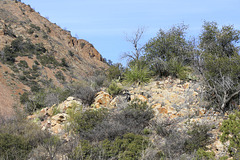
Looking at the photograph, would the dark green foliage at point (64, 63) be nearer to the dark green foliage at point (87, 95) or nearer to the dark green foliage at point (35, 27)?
the dark green foliage at point (35, 27)

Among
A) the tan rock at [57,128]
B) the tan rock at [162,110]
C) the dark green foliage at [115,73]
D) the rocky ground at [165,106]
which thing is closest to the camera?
the rocky ground at [165,106]

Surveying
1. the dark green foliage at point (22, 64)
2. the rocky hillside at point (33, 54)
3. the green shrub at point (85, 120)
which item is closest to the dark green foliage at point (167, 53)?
the green shrub at point (85, 120)

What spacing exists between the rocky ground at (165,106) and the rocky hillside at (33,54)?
1764cm

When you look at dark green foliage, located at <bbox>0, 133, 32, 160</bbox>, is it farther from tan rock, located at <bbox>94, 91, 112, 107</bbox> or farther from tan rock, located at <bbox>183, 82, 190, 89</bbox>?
tan rock, located at <bbox>183, 82, 190, 89</bbox>

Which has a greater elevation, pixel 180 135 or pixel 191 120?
pixel 191 120

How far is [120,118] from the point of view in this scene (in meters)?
7.59

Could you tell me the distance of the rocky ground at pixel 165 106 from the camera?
709 centimetres

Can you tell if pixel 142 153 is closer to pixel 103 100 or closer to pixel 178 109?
pixel 178 109

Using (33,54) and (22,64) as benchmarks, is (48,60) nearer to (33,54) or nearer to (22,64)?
(33,54)

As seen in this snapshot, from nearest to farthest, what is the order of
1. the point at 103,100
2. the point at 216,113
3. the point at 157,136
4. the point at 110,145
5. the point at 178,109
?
the point at 110,145 → the point at 157,136 → the point at 216,113 → the point at 178,109 → the point at 103,100

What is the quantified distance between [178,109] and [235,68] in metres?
2.33

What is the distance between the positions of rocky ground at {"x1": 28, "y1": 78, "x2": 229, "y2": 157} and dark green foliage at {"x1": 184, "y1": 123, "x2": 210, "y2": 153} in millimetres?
202

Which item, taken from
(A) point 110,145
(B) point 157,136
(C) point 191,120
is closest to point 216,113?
(C) point 191,120

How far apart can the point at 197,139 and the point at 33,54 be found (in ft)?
141
